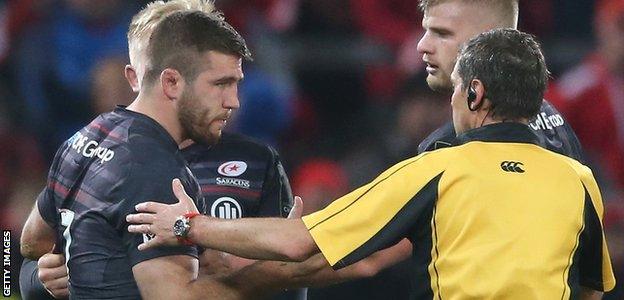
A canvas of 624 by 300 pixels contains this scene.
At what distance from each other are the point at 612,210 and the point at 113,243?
4322 millimetres

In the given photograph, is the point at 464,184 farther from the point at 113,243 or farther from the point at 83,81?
the point at 83,81

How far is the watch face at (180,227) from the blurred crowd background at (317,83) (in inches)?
127

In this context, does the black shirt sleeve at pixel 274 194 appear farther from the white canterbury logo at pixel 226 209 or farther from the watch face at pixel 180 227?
the watch face at pixel 180 227

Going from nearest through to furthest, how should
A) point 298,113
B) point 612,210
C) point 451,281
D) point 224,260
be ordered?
point 451,281
point 224,260
point 612,210
point 298,113

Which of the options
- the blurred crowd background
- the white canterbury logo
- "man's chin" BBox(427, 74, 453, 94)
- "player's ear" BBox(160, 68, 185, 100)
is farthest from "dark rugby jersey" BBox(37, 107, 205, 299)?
the blurred crowd background

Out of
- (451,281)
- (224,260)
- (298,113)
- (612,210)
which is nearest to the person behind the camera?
(451,281)

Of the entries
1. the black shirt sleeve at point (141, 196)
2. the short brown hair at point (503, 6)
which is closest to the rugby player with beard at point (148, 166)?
the black shirt sleeve at point (141, 196)

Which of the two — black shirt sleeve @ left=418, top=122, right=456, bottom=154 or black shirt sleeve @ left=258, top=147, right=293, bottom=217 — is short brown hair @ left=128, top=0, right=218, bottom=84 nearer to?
black shirt sleeve @ left=258, top=147, right=293, bottom=217

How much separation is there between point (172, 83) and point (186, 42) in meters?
0.15

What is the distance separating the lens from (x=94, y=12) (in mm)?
7727

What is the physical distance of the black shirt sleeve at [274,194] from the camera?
5105 mm

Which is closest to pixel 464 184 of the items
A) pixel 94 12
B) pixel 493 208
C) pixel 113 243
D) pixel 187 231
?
pixel 493 208

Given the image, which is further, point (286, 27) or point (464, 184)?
point (286, 27)

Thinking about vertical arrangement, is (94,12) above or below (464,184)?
below
